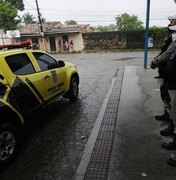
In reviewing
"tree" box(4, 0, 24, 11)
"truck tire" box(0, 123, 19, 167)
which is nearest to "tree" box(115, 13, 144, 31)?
"tree" box(4, 0, 24, 11)

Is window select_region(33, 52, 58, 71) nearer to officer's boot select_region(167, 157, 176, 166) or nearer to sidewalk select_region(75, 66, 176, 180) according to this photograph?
sidewalk select_region(75, 66, 176, 180)

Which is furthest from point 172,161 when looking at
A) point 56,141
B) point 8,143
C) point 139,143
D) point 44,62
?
point 44,62

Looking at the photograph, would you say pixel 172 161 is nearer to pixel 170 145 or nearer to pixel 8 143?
pixel 170 145

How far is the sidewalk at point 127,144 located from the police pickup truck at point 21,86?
1.20 m

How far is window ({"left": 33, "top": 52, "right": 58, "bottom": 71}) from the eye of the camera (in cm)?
561

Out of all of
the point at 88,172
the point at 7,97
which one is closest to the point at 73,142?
the point at 88,172

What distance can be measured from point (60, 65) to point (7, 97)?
8.62 feet

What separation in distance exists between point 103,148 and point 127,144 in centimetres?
43

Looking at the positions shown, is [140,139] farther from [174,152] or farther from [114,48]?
[114,48]

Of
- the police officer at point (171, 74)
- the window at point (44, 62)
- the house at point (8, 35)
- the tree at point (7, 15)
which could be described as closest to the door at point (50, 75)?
the window at point (44, 62)

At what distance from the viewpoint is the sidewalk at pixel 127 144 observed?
3584 millimetres

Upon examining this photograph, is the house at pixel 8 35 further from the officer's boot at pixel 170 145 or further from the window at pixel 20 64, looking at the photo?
the officer's boot at pixel 170 145

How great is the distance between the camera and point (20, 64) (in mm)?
4895

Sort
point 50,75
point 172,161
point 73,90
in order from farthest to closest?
point 73,90, point 50,75, point 172,161
